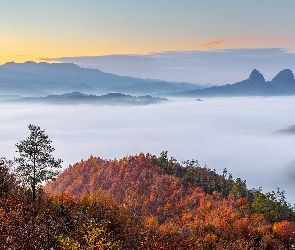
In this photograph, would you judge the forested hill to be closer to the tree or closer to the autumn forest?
the autumn forest

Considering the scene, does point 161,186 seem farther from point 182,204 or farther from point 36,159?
point 36,159

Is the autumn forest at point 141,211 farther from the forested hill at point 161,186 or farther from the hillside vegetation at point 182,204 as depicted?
the forested hill at point 161,186

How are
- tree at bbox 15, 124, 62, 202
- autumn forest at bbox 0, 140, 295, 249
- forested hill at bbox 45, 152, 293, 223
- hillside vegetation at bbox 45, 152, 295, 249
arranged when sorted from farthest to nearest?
forested hill at bbox 45, 152, 293, 223 → hillside vegetation at bbox 45, 152, 295, 249 → tree at bbox 15, 124, 62, 202 → autumn forest at bbox 0, 140, 295, 249

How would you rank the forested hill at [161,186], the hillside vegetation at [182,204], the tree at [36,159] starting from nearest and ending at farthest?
the tree at [36,159], the hillside vegetation at [182,204], the forested hill at [161,186]

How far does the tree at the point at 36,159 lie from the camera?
36.9 meters

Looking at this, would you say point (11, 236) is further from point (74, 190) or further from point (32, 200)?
point (74, 190)

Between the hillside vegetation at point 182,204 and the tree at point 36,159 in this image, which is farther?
the hillside vegetation at point 182,204

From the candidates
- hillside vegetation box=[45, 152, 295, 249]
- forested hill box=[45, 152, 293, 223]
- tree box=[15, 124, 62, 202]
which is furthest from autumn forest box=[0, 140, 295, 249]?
tree box=[15, 124, 62, 202]

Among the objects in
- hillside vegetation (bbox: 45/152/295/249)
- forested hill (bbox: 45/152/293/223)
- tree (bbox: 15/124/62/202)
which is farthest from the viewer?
forested hill (bbox: 45/152/293/223)

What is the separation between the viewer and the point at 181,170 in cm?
15200

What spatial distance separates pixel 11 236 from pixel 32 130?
1431 centimetres

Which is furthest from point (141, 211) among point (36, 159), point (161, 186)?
point (36, 159)

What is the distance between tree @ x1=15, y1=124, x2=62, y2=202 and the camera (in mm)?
36938

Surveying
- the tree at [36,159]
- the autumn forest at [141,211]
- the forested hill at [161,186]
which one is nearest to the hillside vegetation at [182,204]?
the forested hill at [161,186]
